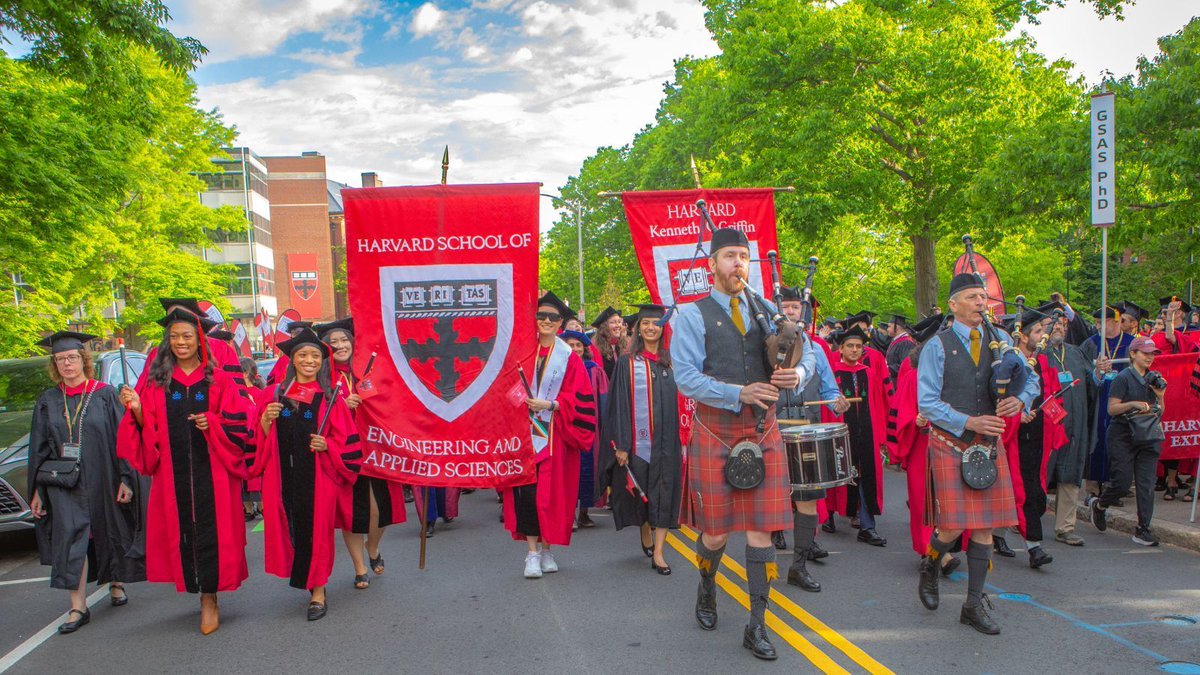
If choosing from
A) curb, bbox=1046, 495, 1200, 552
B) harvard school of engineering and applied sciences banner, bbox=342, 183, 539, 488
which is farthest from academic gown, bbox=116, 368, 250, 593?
curb, bbox=1046, 495, 1200, 552

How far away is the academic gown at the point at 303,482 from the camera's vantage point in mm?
5684

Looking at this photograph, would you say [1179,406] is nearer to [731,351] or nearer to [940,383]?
[940,383]

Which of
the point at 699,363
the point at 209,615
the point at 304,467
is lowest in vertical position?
the point at 209,615

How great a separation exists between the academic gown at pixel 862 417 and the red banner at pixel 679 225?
1303 mm

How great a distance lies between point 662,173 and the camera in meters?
35.2

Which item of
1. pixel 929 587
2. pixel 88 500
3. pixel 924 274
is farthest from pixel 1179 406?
pixel 924 274

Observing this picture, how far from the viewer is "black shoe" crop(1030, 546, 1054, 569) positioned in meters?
6.31

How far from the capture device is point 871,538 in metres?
7.25

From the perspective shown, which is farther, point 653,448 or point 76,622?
point 653,448

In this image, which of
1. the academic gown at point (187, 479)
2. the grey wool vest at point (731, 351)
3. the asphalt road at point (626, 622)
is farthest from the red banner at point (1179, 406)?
the academic gown at point (187, 479)

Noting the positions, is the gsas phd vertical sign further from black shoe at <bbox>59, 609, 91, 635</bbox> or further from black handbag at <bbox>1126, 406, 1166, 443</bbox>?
black shoe at <bbox>59, 609, 91, 635</bbox>

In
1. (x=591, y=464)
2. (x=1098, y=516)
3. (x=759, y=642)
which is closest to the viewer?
(x=759, y=642)

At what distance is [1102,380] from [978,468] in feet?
14.0

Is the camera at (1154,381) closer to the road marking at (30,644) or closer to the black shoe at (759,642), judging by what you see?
the black shoe at (759,642)
